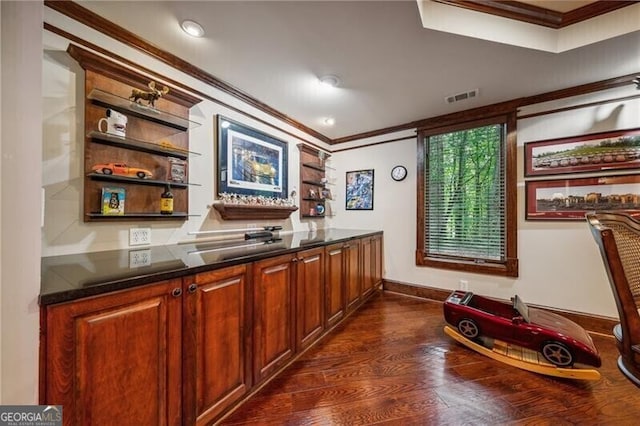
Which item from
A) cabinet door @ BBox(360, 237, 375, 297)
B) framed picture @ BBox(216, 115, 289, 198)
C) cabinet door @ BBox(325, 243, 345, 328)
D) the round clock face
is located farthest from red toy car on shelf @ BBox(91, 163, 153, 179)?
the round clock face

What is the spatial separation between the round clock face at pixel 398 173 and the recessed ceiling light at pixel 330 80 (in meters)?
1.60

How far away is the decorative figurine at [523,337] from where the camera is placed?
1690 millimetres

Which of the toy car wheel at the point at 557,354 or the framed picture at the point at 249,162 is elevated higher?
the framed picture at the point at 249,162

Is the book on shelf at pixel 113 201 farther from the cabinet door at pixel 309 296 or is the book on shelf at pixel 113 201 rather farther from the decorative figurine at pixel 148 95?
the cabinet door at pixel 309 296

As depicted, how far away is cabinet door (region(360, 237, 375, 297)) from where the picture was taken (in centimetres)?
295

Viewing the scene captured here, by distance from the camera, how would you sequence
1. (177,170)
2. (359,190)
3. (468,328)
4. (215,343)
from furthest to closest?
1. (359,190)
2. (468,328)
3. (177,170)
4. (215,343)

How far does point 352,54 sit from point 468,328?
2498 millimetres

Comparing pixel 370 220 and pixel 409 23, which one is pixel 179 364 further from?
pixel 370 220

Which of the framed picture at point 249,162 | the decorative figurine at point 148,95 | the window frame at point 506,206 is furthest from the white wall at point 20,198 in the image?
the window frame at point 506,206

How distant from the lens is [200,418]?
1205mm

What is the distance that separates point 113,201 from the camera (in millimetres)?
1551

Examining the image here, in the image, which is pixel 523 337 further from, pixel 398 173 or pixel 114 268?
pixel 114 268

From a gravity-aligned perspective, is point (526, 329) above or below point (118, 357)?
below

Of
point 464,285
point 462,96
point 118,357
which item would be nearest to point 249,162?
point 118,357
